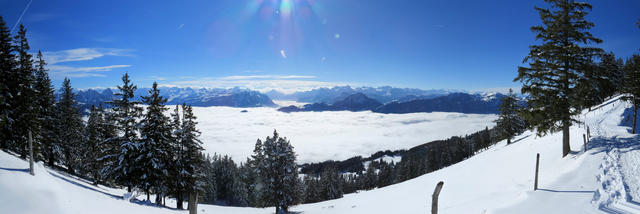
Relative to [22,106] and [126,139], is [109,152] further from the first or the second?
[22,106]

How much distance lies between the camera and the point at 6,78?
23391 millimetres

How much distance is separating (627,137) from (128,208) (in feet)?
134

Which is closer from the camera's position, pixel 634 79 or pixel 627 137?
pixel 627 137

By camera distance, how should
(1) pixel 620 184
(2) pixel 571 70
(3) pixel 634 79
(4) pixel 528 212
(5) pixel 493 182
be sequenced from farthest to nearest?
(3) pixel 634 79 → (5) pixel 493 182 → (2) pixel 571 70 → (1) pixel 620 184 → (4) pixel 528 212

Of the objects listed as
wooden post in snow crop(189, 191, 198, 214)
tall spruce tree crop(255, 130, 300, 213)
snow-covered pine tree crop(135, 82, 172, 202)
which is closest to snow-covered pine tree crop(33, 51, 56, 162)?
snow-covered pine tree crop(135, 82, 172, 202)

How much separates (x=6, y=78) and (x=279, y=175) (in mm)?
29405

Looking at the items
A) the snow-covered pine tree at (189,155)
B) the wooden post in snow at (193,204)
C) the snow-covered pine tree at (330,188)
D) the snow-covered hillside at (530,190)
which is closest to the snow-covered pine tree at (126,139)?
the snow-covered pine tree at (189,155)

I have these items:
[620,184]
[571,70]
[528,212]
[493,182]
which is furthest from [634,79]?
[528,212]

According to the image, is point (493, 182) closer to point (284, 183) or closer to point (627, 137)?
point (627, 137)

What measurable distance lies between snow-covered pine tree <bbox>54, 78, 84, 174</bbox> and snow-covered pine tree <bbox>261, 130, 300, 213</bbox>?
26.2 meters

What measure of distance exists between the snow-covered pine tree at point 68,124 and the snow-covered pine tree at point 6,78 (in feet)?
28.5

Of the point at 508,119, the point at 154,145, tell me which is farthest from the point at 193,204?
the point at 508,119

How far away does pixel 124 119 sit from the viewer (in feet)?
77.1

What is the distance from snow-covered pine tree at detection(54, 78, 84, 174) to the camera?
1280 inches
